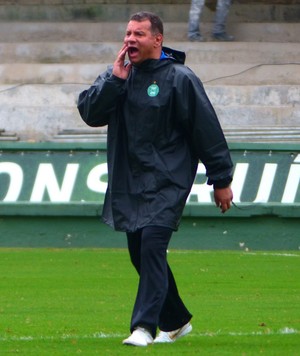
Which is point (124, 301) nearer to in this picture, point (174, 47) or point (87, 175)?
point (87, 175)

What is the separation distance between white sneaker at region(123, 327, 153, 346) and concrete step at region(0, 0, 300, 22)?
61.7ft

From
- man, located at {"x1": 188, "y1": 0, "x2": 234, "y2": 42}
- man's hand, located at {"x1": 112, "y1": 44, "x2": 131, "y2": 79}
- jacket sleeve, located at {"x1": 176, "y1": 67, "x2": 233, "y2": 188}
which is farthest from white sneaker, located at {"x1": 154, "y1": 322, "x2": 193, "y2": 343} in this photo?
man, located at {"x1": 188, "y1": 0, "x2": 234, "y2": 42}

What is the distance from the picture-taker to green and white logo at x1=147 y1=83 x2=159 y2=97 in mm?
8234

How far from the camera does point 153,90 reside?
8242 millimetres

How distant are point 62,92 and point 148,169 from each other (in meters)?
16.3

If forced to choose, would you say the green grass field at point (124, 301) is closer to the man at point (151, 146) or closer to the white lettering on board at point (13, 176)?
the man at point (151, 146)

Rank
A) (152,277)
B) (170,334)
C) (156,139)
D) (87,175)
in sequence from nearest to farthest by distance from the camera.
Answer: (152,277), (156,139), (170,334), (87,175)

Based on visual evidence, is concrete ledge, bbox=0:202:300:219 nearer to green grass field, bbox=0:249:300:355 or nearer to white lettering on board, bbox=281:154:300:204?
white lettering on board, bbox=281:154:300:204

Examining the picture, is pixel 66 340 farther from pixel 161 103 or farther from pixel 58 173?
pixel 58 173

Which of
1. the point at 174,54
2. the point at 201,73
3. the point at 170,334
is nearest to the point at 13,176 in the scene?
the point at 201,73

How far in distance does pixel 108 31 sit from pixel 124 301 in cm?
1555

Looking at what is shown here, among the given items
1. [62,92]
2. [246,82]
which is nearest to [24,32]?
[62,92]

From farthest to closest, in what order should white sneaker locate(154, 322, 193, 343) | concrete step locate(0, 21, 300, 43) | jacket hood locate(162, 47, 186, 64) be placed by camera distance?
concrete step locate(0, 21, 300, 43) → white sneaker locate(154, 322, 193, 343) → jacket hood locate(162, 47, 186, 64)

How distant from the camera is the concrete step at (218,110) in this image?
77.5ft
